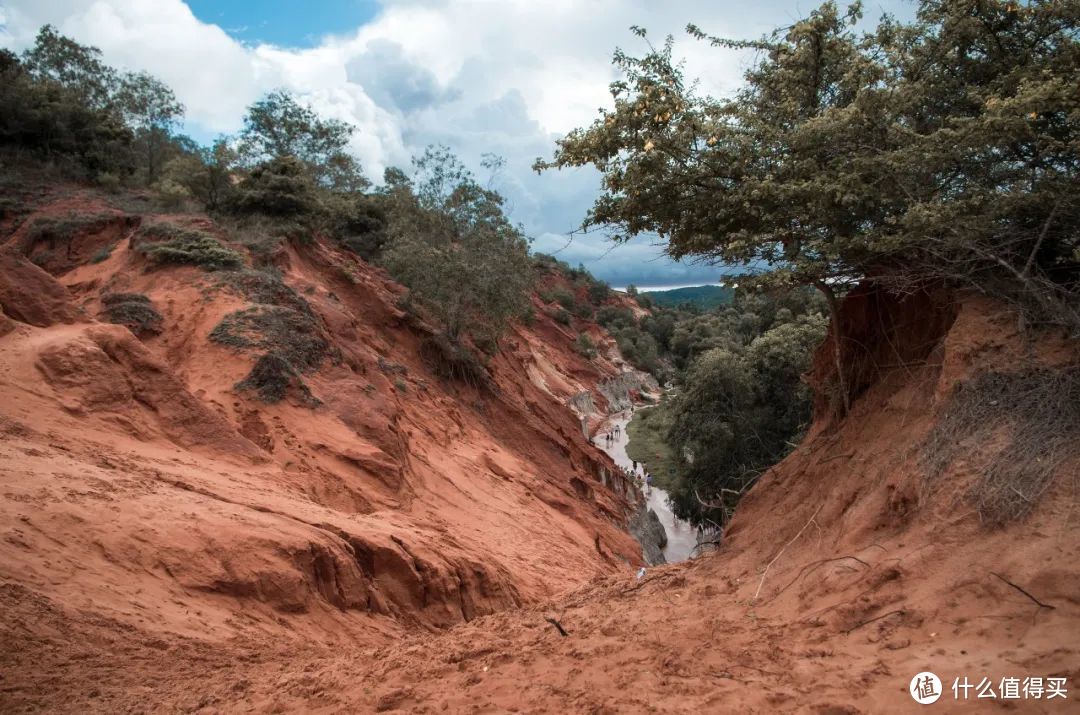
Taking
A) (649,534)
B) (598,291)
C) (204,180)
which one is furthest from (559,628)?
(598,291)

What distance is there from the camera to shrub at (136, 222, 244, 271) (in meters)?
15.9

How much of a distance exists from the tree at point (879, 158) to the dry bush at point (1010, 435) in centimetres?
60

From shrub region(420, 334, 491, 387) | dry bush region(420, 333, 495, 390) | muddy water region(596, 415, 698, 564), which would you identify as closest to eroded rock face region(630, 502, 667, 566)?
muddy water region(596, 415, 698, 564)

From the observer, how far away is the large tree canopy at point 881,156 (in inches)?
220

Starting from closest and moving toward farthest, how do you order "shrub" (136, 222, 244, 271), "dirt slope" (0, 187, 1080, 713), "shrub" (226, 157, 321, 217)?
1. "dirt slope" (0, 187, 1080, 713)
2. "shrub" (136, 222, 244, 271)
3. "shrub" (226, 157, 321, 217)

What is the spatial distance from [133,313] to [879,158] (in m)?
13.4

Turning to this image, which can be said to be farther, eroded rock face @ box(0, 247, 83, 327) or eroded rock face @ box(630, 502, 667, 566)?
eroded rock face @ box(630, 502, 667, 566)

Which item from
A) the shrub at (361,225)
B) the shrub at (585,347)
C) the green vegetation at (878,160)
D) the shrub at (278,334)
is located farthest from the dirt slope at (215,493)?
the shrub at (585,347)

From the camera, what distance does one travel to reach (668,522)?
29.3 m

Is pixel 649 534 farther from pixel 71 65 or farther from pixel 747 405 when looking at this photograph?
pixel 71 65

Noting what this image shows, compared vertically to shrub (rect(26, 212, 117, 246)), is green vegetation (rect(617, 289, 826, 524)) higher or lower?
lower

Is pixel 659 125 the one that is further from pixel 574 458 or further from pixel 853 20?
pixel 574 458

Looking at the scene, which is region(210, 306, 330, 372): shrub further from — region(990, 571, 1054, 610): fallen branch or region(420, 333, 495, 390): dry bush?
region(990, 571, 1054, 610): fallen branch

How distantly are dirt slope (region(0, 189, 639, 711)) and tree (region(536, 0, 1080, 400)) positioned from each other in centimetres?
531
